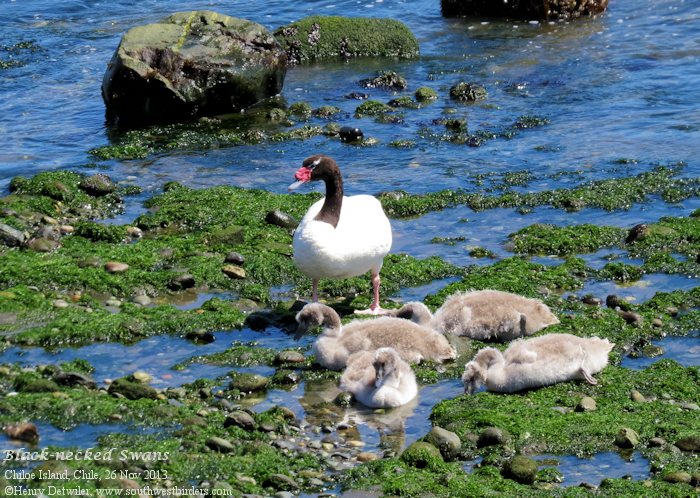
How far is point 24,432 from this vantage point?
8172 mm

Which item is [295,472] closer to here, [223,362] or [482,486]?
[482,486]

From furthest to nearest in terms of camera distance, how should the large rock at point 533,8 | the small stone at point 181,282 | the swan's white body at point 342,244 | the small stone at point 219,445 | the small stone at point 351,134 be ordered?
the large rock at point 533,8 → the small stone at point 351,134 → the small stone at point 181,282 → the swan's white body at point 342,244 → the small stone at point 219,445

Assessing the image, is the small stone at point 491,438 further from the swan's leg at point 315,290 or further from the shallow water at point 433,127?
the swan's leg at point 315,290

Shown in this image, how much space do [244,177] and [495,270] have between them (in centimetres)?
576

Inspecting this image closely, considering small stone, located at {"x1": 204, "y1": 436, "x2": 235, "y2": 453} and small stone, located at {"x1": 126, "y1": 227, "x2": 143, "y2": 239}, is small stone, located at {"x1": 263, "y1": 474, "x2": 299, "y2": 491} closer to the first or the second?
small stone, located at {"x1": 204, "y1": 436, "x2": 235, "y2": 453}

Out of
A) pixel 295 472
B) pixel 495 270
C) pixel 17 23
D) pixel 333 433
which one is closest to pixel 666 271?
pixel 495 270

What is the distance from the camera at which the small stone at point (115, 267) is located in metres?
12.3

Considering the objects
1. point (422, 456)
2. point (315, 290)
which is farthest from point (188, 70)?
point (422, 456)

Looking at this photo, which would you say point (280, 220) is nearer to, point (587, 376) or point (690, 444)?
point (587, 376)

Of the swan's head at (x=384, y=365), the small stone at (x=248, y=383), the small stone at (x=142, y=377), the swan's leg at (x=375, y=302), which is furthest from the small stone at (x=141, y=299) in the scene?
the swan's head at (x=384, y=365)

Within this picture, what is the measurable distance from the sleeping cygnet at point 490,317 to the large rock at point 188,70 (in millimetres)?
10515

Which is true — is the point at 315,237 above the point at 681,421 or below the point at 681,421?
above

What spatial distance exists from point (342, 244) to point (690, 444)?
4219mm

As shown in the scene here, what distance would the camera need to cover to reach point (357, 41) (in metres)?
24.9
